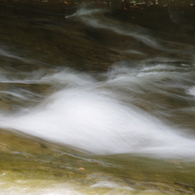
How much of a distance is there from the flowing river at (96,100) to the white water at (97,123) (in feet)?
0.04

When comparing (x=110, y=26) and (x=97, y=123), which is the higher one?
(x=110, y=26)

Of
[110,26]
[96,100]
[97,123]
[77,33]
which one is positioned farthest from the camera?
[110,26]

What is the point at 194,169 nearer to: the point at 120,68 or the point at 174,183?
the point at 174,183

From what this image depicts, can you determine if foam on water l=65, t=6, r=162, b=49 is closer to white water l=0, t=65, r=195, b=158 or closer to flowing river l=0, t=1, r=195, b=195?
flowing river l=0, t=1, r=195, b=195

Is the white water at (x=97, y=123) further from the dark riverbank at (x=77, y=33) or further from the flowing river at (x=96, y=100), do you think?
the dark riverbank at (x=77, y=33)

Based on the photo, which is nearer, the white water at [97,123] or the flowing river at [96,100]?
the flowing river at [96,100]

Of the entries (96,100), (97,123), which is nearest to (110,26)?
(96,100)

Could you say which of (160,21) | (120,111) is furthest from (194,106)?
(160,21)

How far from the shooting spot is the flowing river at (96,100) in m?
2.19

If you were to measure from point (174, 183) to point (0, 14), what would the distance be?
6447 millimetres

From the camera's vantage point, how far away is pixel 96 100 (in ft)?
13.3

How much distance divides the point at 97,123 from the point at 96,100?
63cm

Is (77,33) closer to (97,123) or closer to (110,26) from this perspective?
(110,26)

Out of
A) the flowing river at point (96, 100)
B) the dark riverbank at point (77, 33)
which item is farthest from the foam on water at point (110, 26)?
the dark riverbank at point (77, 33)
